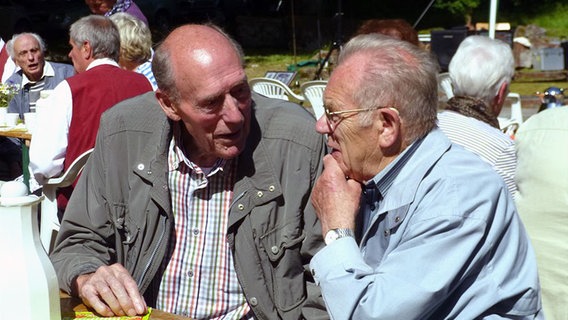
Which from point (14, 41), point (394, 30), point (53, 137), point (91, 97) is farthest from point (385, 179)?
point (14, 41)

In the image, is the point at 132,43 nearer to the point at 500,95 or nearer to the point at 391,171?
the point at 500,95

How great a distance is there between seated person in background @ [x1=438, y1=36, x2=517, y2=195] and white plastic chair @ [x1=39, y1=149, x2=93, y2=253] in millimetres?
1989

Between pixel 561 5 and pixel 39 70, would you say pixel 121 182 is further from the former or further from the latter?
pixel 561 5

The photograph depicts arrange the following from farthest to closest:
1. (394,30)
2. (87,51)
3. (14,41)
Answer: (14,41) < (87,51) < (394,30)

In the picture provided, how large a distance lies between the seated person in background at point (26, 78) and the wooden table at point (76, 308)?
4779mm

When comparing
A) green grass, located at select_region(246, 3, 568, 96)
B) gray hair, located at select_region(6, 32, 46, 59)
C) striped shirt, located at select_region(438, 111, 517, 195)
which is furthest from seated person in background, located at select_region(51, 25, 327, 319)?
green grass, located at select_region(246, 3, 568, 96)

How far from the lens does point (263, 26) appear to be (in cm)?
2173

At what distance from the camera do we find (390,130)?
2.06m

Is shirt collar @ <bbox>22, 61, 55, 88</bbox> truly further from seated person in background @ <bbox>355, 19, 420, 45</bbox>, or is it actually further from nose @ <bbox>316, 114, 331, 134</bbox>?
nose @ <bbox>316, 114, 331, 134</bbox>

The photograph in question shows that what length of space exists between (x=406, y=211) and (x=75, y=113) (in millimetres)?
2848

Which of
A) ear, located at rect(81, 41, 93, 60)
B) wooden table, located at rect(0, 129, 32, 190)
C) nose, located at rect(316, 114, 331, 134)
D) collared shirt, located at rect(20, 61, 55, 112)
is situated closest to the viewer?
nose, located at rect(316, 114, 331, 134)

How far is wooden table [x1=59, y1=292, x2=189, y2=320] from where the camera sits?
228 cm

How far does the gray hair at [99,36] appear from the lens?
4797 millimetres

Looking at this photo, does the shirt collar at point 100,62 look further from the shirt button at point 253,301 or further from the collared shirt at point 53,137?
the shirt button at point 253,301
